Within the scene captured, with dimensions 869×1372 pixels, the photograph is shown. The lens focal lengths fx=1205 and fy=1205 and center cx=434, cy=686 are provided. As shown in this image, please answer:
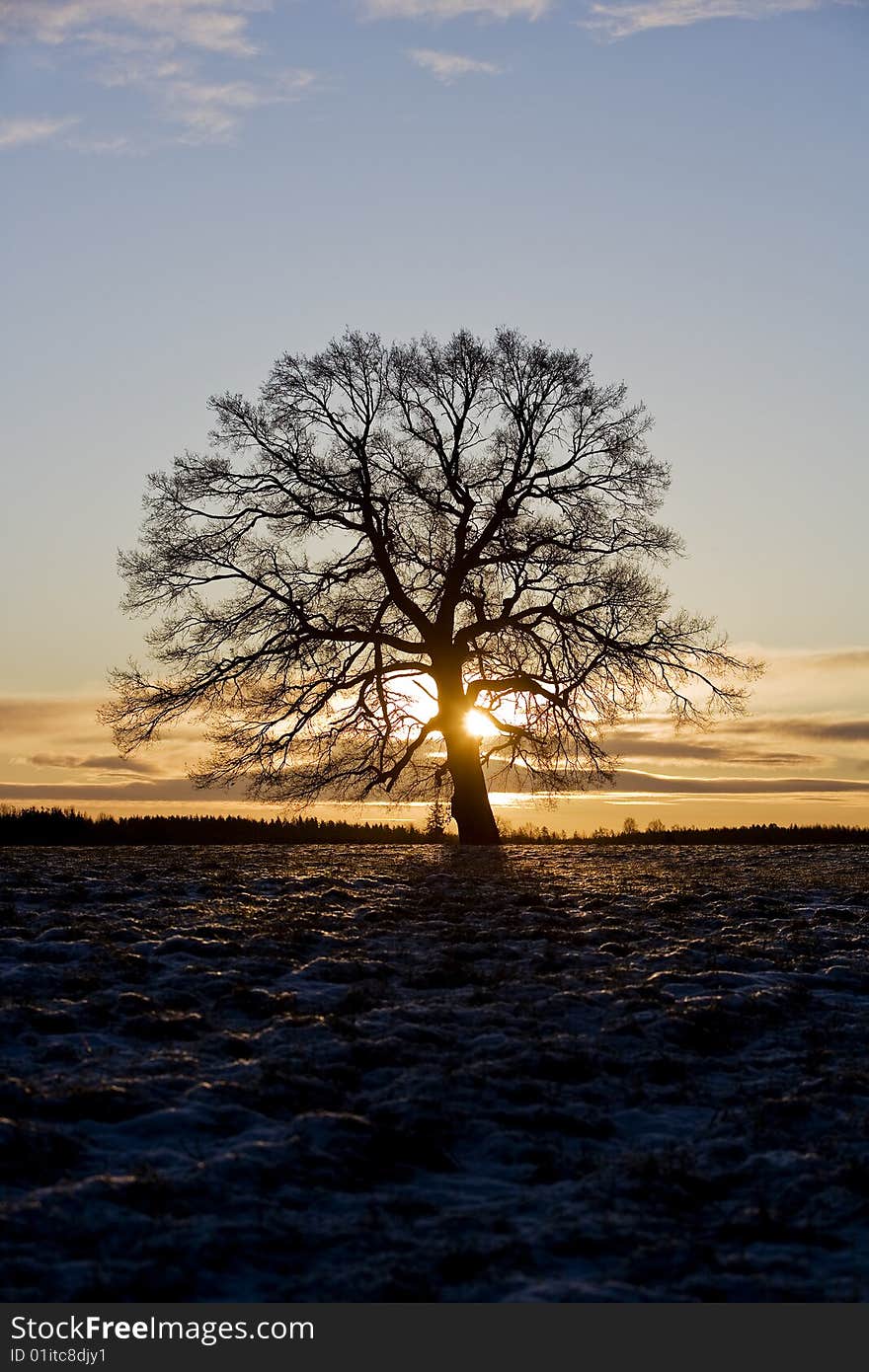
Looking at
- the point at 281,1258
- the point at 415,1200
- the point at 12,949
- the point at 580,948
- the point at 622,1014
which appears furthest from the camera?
the point at 580,948

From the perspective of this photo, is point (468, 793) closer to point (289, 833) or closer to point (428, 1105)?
point (289, 833)

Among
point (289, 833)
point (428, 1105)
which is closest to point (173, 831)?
point (289, 833)

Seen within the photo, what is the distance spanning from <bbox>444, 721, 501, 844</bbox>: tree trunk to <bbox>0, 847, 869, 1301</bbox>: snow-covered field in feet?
44.7

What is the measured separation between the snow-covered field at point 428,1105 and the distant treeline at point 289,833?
13.9 metres

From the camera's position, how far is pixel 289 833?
3178 cm

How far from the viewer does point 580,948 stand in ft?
45.0

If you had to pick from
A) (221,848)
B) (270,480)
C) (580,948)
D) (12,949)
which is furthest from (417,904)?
(270,480)

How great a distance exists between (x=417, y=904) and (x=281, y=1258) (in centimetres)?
1043

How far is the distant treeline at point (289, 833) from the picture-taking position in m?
29.2

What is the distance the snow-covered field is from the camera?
641 centimetres

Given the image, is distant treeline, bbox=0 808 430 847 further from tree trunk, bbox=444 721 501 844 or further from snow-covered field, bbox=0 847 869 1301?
snow-covered field, bbox=0 847 869 1301

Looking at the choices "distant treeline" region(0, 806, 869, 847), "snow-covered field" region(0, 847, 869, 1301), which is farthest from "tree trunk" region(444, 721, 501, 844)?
"snow-covered field" region(0, 847, 869, 1301)
